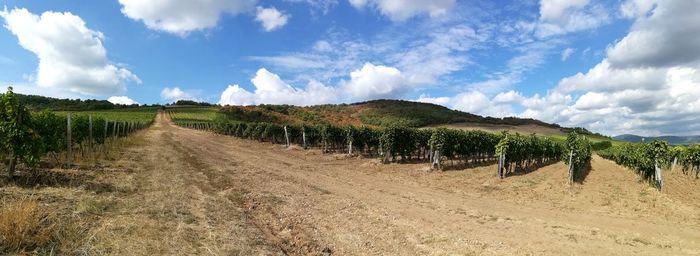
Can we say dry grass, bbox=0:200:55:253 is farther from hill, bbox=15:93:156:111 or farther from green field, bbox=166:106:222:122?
hill, bbox=15:93:156:111

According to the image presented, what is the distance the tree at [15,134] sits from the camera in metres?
12.4

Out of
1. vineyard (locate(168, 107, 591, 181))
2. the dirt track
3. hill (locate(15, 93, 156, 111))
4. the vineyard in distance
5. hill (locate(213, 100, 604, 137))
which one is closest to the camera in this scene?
the vineyard in distance

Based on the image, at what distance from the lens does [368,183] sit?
21016 mm

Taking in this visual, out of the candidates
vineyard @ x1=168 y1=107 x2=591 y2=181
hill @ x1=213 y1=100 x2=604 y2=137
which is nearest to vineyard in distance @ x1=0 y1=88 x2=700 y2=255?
vineyard @ x1=168 y1=107 x2=591 y2=181

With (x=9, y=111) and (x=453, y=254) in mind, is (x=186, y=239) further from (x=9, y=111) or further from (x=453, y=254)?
(x=9, y=111)

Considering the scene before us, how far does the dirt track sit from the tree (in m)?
2.94

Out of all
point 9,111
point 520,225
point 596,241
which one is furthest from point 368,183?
point 9,111

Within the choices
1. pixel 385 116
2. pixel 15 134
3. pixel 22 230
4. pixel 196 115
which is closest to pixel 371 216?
pixel 22 230

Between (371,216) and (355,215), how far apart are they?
471 millimetres

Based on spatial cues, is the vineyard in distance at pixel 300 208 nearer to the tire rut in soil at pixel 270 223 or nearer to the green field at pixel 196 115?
the tire rut in soil at pixel 270 223

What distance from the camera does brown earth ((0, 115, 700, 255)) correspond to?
9.38 m

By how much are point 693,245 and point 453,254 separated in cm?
769

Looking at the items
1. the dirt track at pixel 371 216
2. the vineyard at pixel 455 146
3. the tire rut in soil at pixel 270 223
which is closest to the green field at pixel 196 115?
the vineyard at pixel 455 146

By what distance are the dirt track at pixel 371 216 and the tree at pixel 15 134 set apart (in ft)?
9.64
